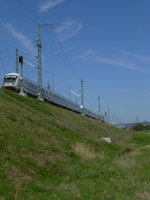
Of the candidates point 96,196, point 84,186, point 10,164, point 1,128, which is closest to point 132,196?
point 96,196

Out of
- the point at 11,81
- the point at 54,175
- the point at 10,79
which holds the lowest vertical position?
the point at 54,175

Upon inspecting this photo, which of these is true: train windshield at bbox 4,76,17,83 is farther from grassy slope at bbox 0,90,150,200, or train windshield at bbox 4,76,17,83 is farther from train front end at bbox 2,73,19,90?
A: grassy slope at bbox 0,90,150,200

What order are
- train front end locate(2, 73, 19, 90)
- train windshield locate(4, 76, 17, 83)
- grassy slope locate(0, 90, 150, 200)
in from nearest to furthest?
grassy slope locate(0, 90, 150, 200) → train front end locate(2, 73, 19, 90) → train windshield locate(4, 76, 17, 83)

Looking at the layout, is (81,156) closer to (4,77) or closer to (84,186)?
(84,186)

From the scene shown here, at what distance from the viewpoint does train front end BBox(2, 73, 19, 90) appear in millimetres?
44438

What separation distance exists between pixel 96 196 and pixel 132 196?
1.01 metres

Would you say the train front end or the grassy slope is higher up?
the train front end

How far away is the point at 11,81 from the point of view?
147 feet

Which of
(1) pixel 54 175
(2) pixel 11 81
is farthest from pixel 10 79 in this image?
(1) pixel 54 175

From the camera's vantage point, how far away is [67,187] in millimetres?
10383

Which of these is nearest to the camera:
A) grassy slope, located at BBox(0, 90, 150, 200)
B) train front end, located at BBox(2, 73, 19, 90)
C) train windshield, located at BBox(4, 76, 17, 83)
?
grassy slope, located at BBox(0, 90, 150, 200)

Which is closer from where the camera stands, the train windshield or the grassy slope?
the grassy slope

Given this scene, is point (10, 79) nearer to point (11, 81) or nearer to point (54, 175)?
point (11, 81)

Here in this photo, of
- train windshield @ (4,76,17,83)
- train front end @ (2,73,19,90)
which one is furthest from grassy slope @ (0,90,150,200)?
train windshield @ (4,76,17,83)
